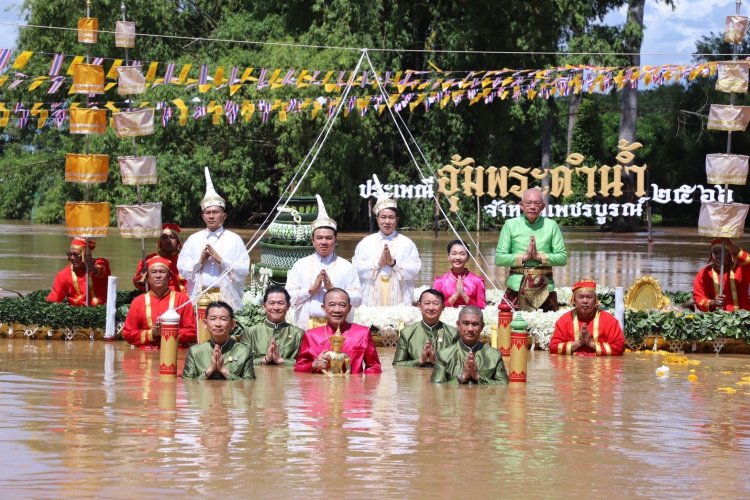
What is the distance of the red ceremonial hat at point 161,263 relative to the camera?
13.7 metres

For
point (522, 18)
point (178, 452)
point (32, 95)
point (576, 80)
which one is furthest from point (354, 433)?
point (32, 95)

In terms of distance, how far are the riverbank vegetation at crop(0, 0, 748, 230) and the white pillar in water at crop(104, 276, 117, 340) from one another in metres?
20.2

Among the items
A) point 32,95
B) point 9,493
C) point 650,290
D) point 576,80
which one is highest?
point 32,95

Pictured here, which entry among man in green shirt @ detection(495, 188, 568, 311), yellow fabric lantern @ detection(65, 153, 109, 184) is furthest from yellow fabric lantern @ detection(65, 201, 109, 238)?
man in green shirt @ detection(495, 188, 568, 311)

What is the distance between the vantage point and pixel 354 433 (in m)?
9.20

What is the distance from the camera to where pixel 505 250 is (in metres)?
15.4

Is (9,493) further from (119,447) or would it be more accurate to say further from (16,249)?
(16,249)

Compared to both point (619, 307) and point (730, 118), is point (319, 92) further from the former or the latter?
point (619, 307)

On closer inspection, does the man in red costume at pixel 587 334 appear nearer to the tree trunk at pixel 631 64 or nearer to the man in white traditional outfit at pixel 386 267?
the man in white traditional outfit at pixel 386 267

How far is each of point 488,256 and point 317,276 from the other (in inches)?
662

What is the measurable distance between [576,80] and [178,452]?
1398cm

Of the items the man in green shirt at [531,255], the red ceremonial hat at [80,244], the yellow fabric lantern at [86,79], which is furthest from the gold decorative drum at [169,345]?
the yellow fabric lantern at [86,79]

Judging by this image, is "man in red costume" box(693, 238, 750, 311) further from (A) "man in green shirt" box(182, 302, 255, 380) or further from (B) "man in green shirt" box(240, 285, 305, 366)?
(A) "man in green shirt" box(182, 302, 255, 380)

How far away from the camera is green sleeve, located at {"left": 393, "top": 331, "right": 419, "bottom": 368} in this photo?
12.7 m
